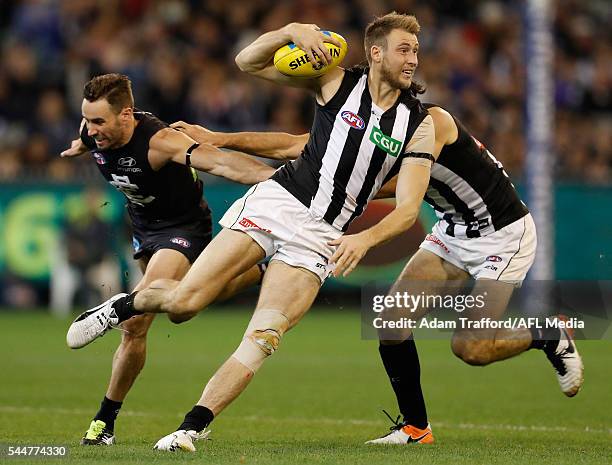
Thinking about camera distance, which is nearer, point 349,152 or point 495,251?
point 349,152

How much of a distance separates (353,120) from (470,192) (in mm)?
1212

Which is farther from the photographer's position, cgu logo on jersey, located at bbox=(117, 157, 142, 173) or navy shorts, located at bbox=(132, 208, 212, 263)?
navy shorts, located at bbox=(132, 208, 212, 263)

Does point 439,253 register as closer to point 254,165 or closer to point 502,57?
point 254,165

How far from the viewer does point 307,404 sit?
10.5 metres

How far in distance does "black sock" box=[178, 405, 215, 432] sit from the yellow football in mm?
2163

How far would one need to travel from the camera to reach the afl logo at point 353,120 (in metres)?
7.71

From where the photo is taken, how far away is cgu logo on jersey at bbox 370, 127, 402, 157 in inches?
301

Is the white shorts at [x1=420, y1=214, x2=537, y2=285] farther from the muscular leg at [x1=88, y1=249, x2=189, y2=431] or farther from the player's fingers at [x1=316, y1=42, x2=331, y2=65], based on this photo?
the muscular leg at [x1=88, y1=249, x2=189, y2=431]

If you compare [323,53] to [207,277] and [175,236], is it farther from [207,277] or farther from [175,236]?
[175,236]

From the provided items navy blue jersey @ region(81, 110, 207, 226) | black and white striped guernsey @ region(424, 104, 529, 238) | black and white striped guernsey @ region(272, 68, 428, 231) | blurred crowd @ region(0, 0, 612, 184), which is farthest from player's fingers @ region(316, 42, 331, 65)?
blurred crowd @ region(0, 0, 612, 184)

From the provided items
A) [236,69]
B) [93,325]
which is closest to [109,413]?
[93,325]

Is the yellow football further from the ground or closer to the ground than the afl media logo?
further from the ground

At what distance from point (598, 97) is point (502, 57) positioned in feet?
5.81

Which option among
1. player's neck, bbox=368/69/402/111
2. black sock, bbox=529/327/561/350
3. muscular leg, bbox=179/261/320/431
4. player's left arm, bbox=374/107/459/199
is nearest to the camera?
muscular leg, bbox=179/261/320/431
